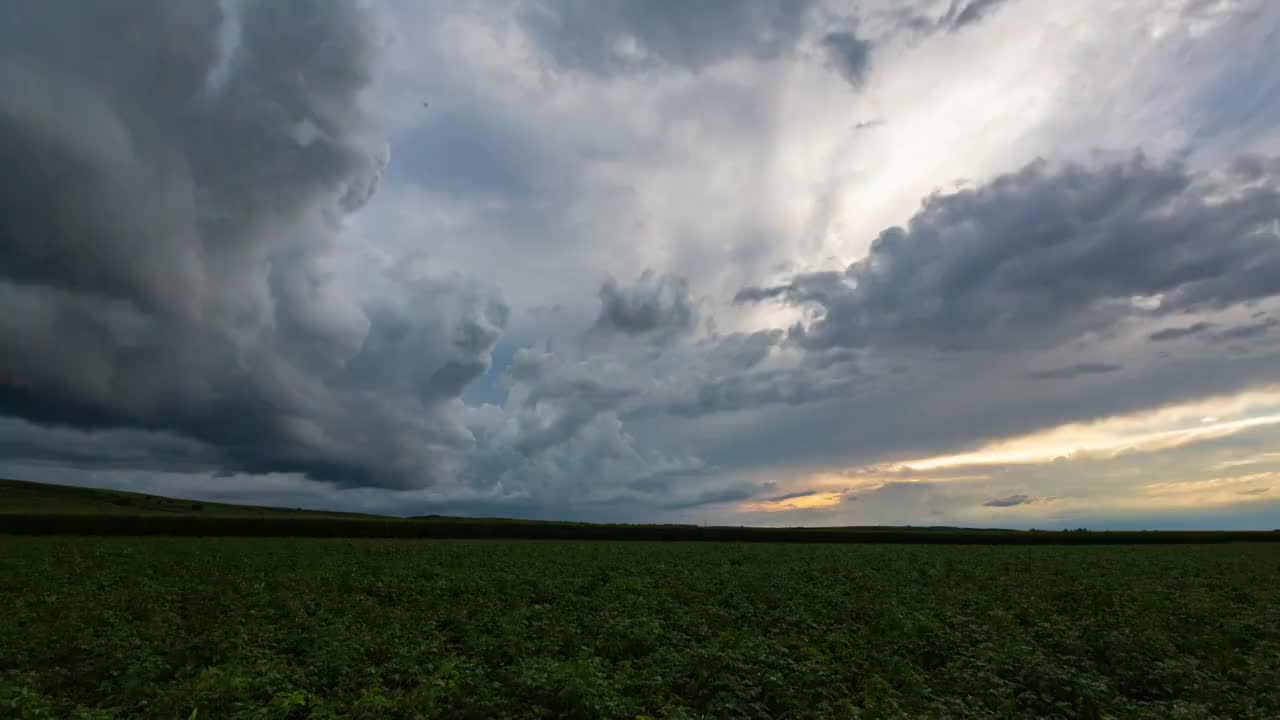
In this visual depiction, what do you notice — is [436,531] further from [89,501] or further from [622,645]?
[89,501]

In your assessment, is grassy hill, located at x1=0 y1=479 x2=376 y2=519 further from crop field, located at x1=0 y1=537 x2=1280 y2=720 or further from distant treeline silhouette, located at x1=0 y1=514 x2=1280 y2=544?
crop field, located at x1=0 y1=537 x2=1280 y2=720

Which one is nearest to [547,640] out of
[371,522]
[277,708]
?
[277,708]

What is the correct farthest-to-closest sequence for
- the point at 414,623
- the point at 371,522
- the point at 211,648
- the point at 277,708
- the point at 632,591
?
the point at 371,522
the point at 632,591
the point at 414,623
the point at 211,648
the point at 277,708

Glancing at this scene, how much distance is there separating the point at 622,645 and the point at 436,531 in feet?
231

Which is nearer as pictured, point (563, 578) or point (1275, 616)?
point (1275, 616)

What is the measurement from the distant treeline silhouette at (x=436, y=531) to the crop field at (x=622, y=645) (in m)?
45.3

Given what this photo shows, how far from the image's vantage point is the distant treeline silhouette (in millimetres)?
73125

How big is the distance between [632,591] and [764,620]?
7.71 meters

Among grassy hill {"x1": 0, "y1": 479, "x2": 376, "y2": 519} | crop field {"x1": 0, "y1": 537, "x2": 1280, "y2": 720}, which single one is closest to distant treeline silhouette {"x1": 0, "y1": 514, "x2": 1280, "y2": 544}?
crop field {"x1": 0, "y1": 537, "x2": 1280, "y2": 720}

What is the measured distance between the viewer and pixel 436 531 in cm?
8288

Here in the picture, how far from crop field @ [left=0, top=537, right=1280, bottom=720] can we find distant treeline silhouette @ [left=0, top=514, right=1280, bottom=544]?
149 ft

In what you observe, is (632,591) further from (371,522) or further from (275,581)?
(371,522)

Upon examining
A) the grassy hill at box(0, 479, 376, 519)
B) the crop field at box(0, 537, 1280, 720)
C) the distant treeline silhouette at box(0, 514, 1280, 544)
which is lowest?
the crop field at box(0, 537, 1280, 720)

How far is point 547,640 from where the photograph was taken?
18.5 m
